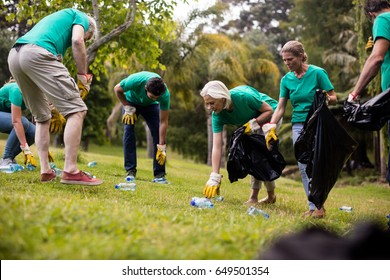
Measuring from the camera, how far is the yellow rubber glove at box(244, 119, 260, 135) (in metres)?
5.38

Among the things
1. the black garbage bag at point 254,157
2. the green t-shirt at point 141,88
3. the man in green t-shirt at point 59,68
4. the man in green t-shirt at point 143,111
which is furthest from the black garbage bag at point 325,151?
the green t-shirt at point 141,88

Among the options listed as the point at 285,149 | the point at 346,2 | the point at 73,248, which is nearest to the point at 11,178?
the point at 73,248

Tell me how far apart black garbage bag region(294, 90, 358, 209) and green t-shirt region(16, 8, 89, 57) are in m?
2.82

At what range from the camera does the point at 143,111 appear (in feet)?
24.5

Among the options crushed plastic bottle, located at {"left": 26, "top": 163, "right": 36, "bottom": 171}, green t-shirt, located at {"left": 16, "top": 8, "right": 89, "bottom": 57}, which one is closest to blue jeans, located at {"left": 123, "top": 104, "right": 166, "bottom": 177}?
crushed plastic bottle, located at {"left": 26, "top": 163, "right": 36, "bottom": 171}

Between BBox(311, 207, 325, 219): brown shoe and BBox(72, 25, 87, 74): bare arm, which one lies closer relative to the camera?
BBox(72, 25, 87, 74): bare arm

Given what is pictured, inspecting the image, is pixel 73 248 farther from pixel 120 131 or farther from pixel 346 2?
pixel 120 131

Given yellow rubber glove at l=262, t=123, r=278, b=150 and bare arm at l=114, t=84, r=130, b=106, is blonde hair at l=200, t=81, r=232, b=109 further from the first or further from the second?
bare arm at l=114, t=84, r=130, b=106

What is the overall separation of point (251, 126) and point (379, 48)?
1.99m

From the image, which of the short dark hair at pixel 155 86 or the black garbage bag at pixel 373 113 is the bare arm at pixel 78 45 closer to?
the short dark hair at pixel 155 86

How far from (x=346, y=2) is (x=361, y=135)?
911 centimetres

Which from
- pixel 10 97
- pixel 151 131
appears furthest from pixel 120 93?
pixel 10 97

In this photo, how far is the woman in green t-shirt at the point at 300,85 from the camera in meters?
4.92

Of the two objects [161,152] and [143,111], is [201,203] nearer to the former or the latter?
[161,152]
